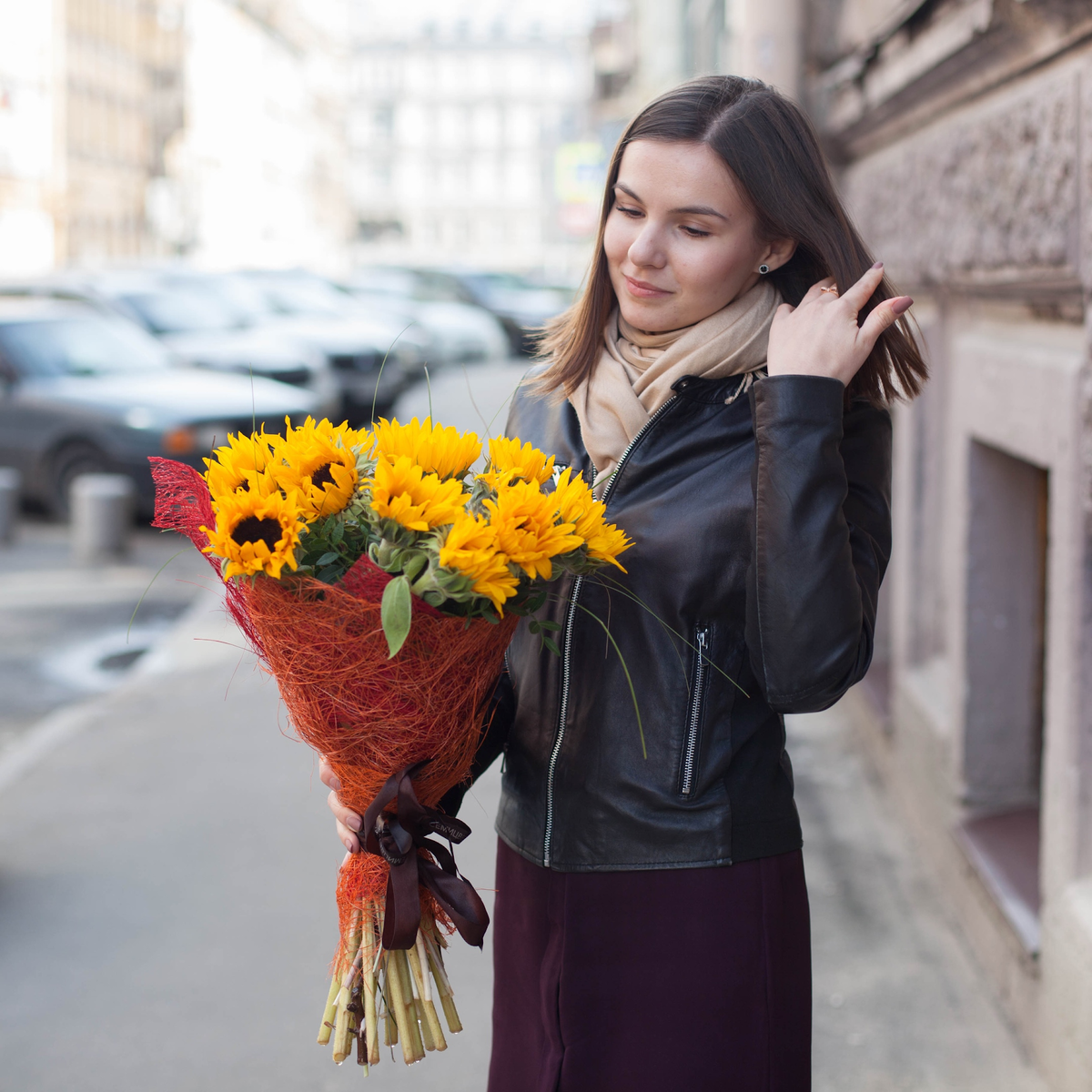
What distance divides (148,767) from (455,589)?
413 cm

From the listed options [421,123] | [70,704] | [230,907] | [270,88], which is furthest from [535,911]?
[421,123]

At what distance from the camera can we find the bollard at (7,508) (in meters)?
9.83

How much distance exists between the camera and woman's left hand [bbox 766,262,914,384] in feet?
5.56

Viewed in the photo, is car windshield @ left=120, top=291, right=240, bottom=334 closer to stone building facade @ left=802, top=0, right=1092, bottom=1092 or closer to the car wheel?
the car wheel

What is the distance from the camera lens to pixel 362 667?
1.66 m

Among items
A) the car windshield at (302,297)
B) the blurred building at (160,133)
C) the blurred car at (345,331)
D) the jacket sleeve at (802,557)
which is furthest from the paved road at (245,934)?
the blurred building at (160,133)

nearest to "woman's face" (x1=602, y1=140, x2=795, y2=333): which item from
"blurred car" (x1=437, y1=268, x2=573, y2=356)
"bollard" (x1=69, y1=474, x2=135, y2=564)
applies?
"bollard" (x1=69, y1=474, x2=135, y2=564)

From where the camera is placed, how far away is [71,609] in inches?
323

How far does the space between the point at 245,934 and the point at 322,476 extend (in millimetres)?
2565

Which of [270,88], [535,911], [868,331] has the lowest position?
[535,911]

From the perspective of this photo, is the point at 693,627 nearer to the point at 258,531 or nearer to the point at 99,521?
the point at 258,531

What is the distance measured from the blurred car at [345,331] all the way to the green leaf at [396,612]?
12.4m

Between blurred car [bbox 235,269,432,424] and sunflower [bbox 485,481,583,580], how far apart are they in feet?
40.5

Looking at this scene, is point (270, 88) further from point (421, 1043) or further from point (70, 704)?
point (421, 1043)
